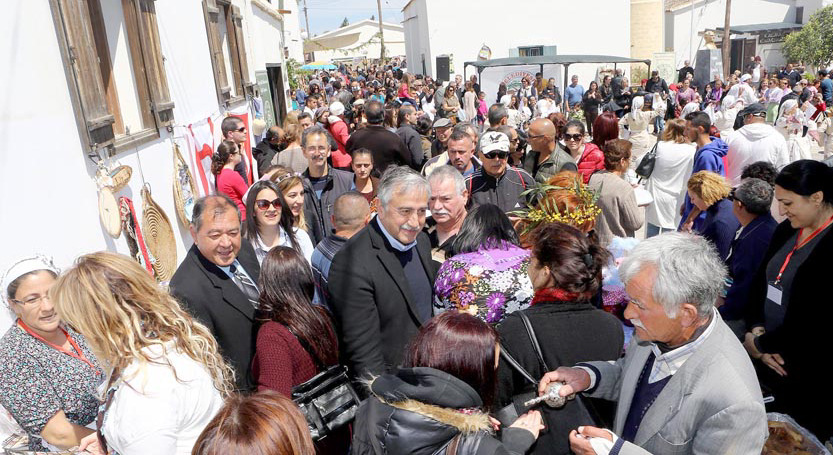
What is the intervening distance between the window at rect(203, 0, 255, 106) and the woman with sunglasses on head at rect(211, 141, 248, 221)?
2.03 meters

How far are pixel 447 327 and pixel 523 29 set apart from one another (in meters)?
29.0

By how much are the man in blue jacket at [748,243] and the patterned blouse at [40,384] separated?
3.74 meters

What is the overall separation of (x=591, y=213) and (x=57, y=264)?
3200 millimetres

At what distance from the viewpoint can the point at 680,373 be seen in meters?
1.91

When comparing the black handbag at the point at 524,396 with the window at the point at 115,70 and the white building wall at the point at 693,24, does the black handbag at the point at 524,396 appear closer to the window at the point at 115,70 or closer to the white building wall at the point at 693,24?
the window at the point at 115,70

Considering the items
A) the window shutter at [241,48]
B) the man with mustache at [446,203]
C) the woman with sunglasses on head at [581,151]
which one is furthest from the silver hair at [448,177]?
the window shutter at [241,48]

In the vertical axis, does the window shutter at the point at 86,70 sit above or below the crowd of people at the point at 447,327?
above

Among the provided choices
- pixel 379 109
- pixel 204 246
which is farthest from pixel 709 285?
pixel 379 109

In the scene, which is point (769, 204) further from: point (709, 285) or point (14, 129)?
point (14, 129)

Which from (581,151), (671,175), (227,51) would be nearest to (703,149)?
(671,175)

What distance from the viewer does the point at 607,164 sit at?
5.11 meters

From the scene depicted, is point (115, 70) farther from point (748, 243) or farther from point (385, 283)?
point (748, 243)

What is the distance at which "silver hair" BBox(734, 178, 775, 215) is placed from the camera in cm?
380

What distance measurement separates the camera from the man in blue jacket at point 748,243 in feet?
12.2
